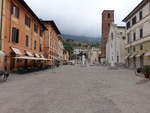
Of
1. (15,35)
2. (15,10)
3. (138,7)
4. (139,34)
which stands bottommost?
(15,35)

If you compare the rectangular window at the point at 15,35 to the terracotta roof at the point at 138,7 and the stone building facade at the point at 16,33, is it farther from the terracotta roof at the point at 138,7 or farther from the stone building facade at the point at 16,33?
the terracotta roof at the point at 138,7

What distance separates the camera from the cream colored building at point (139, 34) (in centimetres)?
2734

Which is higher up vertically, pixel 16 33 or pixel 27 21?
pixel 27 21

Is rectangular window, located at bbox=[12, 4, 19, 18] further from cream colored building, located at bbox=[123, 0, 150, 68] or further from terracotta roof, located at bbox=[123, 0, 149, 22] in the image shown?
terracotta roof, located at bbox=[123, 0, 149, 22]

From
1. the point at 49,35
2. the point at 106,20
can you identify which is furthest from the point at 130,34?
the point at 106,20

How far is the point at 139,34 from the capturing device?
1221 inches

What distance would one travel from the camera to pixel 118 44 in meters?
48.9

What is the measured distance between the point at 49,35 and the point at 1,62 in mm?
26103

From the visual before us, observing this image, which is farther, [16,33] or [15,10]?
[16,33]

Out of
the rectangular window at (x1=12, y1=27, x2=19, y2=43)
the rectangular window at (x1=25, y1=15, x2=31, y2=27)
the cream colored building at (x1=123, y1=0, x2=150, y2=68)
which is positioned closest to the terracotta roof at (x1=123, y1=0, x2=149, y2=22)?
the cream colored building at (x1=123, y1=0, x2=150, y2=68)

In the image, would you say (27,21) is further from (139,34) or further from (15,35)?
(139,34)

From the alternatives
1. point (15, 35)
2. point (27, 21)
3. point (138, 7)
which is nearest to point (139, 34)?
point (138, 7)

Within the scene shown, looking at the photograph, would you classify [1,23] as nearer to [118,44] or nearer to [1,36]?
[1,36]

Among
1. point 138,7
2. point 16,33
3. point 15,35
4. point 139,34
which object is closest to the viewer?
point 15,35
